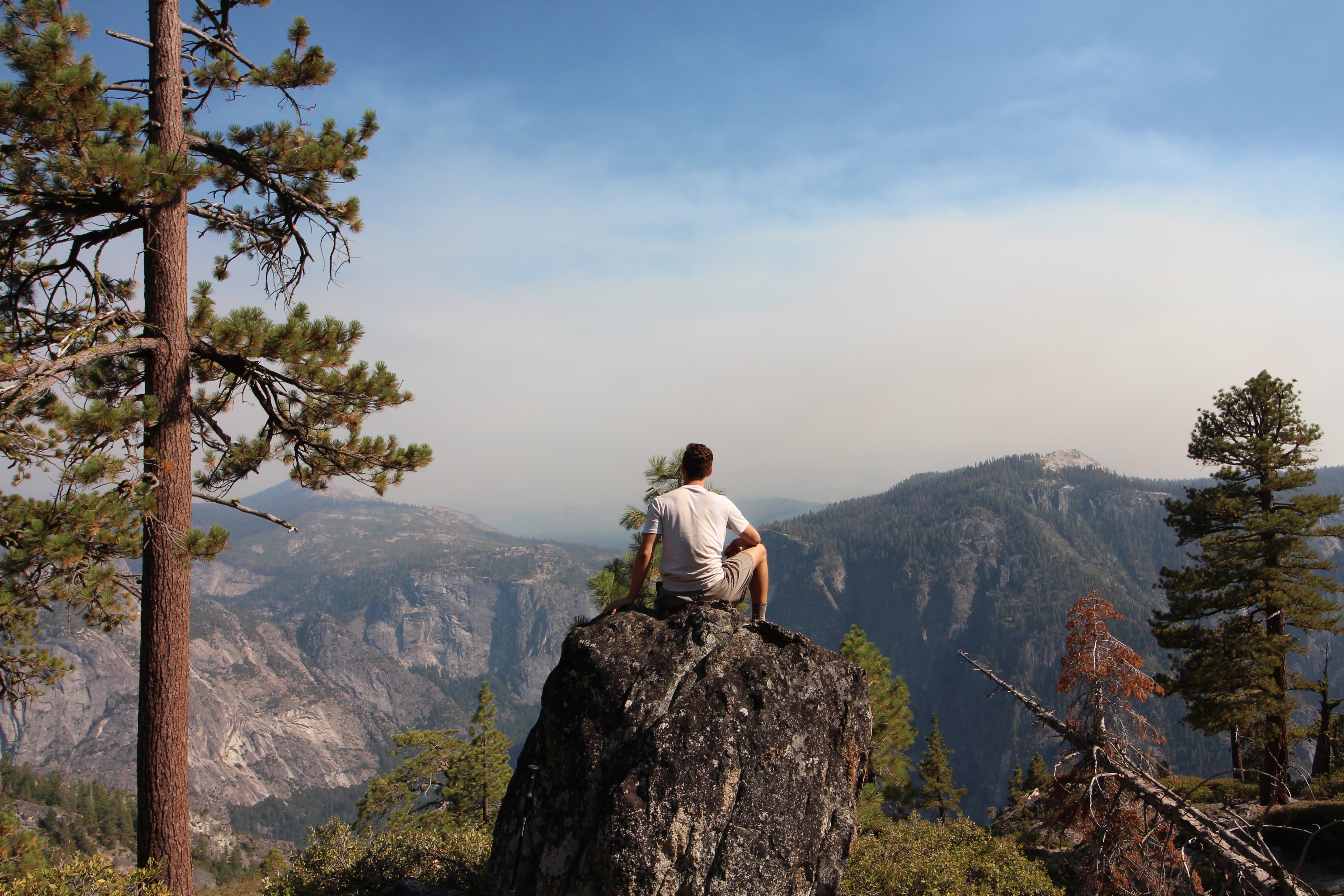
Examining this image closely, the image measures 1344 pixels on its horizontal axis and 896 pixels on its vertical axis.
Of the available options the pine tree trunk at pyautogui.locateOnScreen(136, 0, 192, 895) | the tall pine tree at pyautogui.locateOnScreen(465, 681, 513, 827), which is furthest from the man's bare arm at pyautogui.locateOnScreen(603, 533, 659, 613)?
the tall pine tree at pyautogui.locateOnScreen(465, 681, 513, 827)

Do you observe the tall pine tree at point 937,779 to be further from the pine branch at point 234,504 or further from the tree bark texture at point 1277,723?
the pine branch at point 234,504

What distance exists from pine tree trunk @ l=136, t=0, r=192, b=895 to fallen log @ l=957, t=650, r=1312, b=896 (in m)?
11.1

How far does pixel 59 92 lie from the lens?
7.40 meters

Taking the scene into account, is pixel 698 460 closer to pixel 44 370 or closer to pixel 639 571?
pixel 639 571

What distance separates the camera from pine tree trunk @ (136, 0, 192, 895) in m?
8.40

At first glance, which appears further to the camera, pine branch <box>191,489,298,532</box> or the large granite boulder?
pine branch <box>191,489,298,532</box>

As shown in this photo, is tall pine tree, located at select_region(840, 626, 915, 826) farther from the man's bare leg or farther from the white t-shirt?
the white t-shirt

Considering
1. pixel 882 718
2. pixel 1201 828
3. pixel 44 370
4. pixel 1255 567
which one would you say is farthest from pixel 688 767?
pixel 882 718

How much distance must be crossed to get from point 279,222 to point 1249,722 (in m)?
28.7

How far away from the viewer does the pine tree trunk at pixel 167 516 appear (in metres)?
8.40

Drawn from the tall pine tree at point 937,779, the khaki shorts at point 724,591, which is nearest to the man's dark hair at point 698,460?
the khaki shorts at point 724,591

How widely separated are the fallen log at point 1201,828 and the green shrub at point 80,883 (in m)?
10.2

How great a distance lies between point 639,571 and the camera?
24.2ft

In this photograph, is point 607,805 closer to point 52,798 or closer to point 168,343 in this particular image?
point 168,343
